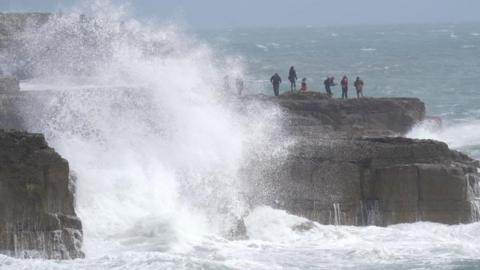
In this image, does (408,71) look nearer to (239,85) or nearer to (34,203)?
(239,85)

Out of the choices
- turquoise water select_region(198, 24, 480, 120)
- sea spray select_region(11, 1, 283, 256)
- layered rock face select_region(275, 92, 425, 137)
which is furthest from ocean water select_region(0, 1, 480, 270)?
turquoise water select_region(198, 24, 480, 120)

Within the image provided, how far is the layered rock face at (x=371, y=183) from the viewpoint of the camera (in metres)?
21.4

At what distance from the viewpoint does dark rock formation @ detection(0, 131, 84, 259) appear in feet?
59.6

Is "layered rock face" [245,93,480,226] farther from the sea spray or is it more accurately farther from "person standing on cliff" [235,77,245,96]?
"person standing on cliff" [235,77,245,96]

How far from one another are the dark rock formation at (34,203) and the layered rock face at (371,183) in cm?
439

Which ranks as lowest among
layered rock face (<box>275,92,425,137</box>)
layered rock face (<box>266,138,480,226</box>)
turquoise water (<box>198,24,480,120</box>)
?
layered rock face (<box>266,138,480,226</box>)

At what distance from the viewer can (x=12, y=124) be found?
76.1 feet

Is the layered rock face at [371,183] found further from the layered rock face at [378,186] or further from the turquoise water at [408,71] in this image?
the turquoise water at [408,71]

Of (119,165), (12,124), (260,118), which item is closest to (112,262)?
(119,165)

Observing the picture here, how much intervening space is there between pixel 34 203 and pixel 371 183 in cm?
669

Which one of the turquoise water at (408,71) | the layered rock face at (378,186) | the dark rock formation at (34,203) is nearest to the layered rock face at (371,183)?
the layered rock face at (378,186)

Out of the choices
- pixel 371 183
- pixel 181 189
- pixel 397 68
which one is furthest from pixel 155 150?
pixel 397 68

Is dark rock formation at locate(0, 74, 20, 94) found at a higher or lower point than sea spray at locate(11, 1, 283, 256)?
higher

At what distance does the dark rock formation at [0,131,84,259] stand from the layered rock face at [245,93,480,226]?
4.39m
